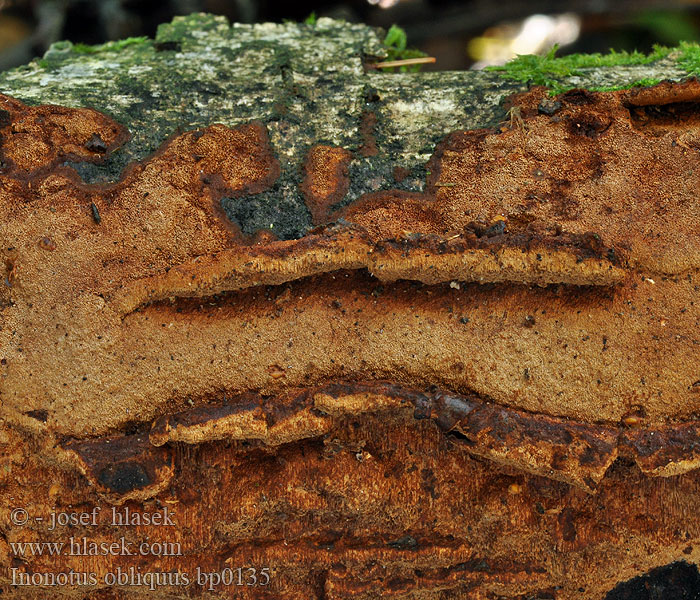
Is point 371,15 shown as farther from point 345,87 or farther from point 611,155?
point 611,155

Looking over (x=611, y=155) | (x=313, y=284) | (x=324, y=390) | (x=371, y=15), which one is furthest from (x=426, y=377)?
(x=371, y=15)

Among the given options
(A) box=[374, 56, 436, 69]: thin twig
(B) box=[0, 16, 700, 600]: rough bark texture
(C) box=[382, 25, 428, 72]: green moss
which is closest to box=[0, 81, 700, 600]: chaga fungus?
(B) box=[0, 16, 700, 600]: rough bark texture

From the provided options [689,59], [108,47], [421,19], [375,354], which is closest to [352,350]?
[375,354]

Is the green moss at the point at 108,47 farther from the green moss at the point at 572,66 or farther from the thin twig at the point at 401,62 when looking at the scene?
the green moss at the point at 572,66

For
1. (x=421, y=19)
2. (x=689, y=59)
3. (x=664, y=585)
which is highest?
(x=689, y=59)

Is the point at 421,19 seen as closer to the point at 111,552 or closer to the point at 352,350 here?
the point at 352,350

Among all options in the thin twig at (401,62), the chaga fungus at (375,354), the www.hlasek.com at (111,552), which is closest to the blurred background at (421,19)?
the thin twig at (401,62)
